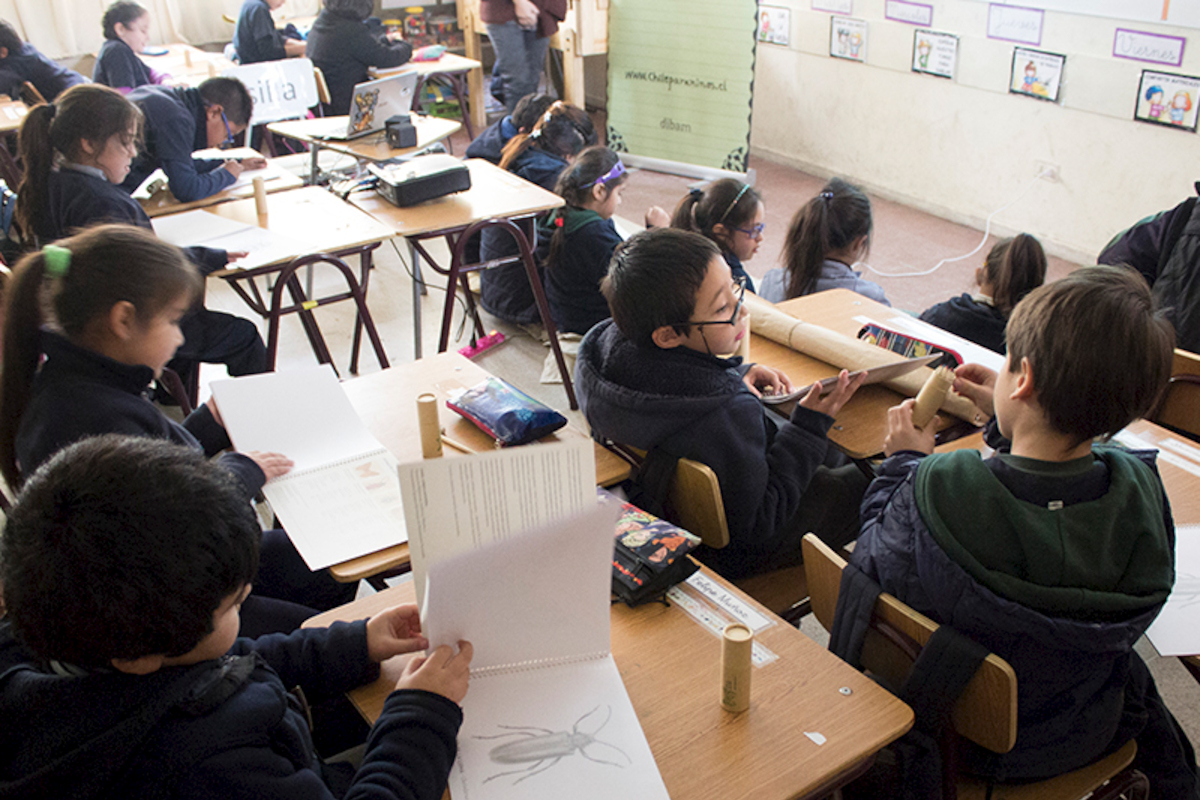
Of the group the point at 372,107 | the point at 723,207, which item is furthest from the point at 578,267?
the point at 372,107

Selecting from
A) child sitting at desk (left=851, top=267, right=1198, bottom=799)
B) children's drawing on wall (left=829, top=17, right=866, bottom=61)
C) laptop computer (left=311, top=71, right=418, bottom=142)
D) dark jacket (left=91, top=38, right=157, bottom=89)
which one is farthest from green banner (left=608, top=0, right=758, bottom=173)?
child sitting at desk (left=851, top=267, right=1198, bottom=799)

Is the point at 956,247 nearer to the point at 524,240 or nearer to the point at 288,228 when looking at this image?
the point at 524,240

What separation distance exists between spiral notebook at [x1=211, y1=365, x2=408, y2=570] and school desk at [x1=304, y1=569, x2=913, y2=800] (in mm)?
338

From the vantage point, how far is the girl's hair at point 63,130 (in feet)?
8.45

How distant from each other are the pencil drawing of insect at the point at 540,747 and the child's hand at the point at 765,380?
3.52ft

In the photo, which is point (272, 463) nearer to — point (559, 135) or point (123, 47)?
point (559, 135)

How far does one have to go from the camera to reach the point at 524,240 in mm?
3010

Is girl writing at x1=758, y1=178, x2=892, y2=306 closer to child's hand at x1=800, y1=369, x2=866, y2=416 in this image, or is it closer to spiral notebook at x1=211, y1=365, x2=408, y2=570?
child's hand at x1=800, y1=369, x2=866, y2=416

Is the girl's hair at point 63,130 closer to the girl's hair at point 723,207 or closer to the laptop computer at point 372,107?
the laptop computer at point 372,107

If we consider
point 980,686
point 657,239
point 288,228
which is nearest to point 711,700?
point 980,686

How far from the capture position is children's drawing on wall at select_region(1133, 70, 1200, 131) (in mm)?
3752

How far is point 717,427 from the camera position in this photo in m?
1.60

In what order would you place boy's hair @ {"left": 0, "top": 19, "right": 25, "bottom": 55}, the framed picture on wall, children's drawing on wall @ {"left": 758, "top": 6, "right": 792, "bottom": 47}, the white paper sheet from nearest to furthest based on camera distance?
1. the white paper sheet
2. the framed picture on wall
3. boy's hair @ {"left": 0, "top": 19, "right": 25, "bottom": 55}
4. children's drawing on wall @ {"left": 758, "top": 6, "right": 792, "bottom": 47}

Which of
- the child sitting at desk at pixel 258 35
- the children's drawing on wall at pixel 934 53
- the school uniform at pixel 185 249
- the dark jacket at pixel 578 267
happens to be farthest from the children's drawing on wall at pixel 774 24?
the school uniform at pixel 185 249
